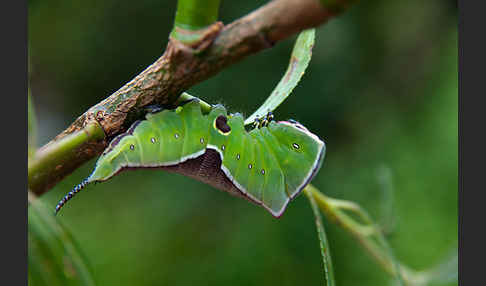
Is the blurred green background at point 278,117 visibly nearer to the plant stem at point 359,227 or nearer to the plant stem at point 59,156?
the plant stem at point 359,227

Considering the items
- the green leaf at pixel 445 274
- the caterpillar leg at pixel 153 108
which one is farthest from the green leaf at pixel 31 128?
the green leaf at pixel 445 274

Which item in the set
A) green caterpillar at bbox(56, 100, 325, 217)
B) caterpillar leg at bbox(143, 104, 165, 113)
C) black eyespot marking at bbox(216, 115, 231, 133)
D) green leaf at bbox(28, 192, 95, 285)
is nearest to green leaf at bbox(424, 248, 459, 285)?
green caterpillar at bbox(56, 100, 325, 217)

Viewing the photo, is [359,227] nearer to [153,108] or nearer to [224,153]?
[224,153]

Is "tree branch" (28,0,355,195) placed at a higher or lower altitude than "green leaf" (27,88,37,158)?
lower

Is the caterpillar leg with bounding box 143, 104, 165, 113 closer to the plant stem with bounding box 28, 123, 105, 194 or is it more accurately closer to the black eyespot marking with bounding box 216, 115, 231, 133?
the plant stem with bounding box 28, 123, 105, 194

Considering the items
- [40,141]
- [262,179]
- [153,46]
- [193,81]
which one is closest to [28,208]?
[193,81]
